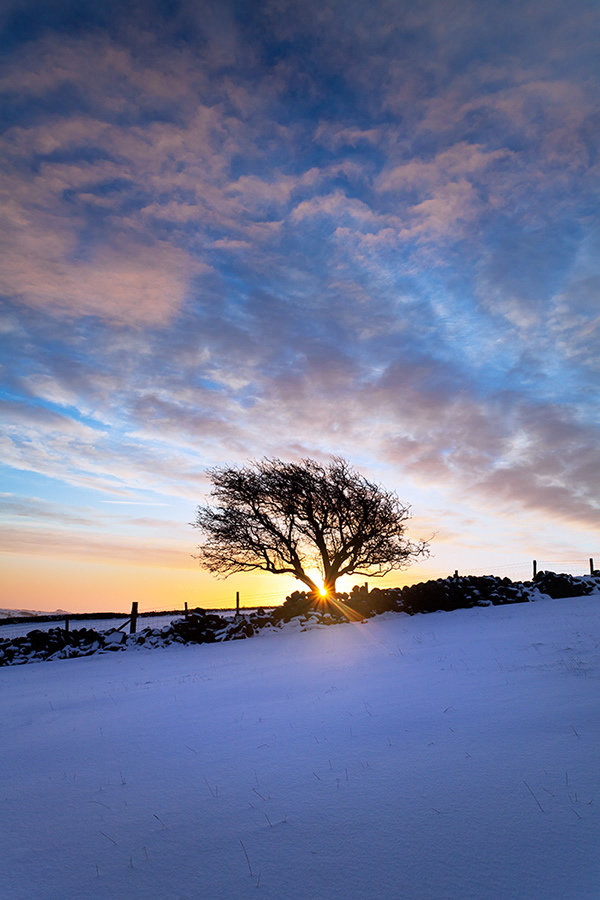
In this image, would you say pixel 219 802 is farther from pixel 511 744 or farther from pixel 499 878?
A: pixel 511 744

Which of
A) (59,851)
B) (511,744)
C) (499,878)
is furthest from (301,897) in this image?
(511,744)

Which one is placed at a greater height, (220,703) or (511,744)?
(511,744)

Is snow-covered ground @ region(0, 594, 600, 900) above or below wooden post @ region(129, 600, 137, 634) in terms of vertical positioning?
above

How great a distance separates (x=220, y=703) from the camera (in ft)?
20.6

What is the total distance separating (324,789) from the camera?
3.23 metres

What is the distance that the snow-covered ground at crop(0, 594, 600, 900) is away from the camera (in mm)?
2371

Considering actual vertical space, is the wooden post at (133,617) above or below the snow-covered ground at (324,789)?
below

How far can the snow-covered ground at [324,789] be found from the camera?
7.78 ft

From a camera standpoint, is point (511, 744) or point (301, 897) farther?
point (511, 744)

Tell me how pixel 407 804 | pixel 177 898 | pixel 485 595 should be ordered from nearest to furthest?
pixel 177 898, pixel 407 804, pixel 485 595

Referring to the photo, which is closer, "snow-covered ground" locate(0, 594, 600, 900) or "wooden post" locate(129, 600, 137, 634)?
"snow-covered ground" locate(0, 594, 600, 900)

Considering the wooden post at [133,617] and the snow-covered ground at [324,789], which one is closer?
the snow-covered ground at [324,789]

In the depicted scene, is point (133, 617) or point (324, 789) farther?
point (133, 617)

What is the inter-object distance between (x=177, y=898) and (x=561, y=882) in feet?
5.53
